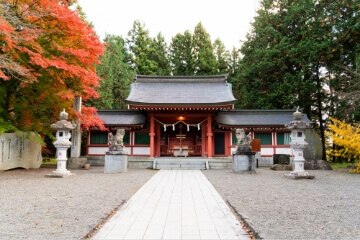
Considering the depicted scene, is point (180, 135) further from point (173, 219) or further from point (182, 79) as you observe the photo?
point (173, 219)

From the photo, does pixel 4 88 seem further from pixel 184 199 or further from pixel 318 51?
pixel 318 51

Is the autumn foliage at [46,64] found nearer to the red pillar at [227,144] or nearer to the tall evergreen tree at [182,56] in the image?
the red pillar at [227,144]

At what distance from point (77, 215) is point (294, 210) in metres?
4.35

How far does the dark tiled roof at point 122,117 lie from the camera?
2050 centimetres

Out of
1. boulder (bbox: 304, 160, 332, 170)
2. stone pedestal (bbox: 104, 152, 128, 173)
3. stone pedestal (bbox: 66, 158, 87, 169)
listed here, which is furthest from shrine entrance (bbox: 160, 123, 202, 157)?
boulder (bbox: 304, 160, 332, 170)

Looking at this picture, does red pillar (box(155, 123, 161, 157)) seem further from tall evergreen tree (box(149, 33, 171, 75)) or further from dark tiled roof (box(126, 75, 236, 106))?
tall evergreen tree (box(149, 33, 171, 75))

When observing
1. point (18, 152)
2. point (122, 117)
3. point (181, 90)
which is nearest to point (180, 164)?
point (122, 117)

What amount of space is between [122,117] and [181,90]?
5.58 meters

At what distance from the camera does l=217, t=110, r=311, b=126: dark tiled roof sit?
2070cm

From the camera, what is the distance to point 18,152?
49.4ft

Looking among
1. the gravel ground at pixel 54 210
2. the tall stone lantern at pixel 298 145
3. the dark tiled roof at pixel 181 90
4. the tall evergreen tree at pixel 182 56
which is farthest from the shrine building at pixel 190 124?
the tall evergreen tree at pixel 182 56

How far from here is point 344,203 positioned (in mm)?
6488

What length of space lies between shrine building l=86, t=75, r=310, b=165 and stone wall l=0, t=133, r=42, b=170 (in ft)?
16.5

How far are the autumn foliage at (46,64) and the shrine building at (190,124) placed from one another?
5.00 metres
